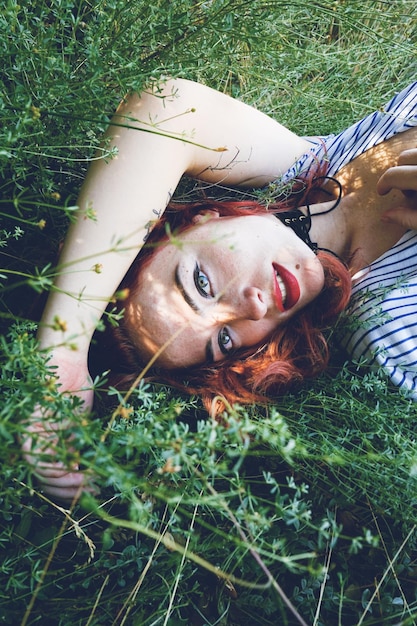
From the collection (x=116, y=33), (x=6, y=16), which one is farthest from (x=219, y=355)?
(x=6, y=16)

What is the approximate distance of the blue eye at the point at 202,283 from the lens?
1.96 metres

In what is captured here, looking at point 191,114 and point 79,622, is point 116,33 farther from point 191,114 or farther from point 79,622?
point 79,622

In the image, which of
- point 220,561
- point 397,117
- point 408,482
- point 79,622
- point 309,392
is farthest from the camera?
point 397,117

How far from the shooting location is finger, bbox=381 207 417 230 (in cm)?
224

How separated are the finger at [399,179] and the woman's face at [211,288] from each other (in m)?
0.48

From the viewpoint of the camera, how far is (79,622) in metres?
1.73

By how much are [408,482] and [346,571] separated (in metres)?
0.56

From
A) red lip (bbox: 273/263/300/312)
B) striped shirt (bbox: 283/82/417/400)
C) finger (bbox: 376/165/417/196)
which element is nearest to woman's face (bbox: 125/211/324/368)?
red lip (bbox: 273/263/300/312)

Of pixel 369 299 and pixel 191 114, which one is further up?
pixel 191 114

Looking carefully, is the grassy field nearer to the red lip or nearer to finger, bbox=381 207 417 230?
the red lip

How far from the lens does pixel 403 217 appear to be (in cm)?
226

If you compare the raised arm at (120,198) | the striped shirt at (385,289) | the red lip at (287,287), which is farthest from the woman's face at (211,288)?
the striped shirt at (385,289)

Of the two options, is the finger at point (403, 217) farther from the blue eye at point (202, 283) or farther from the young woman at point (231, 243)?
the blue eye at point (202, 283)

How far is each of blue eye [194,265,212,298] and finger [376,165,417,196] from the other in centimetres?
88
